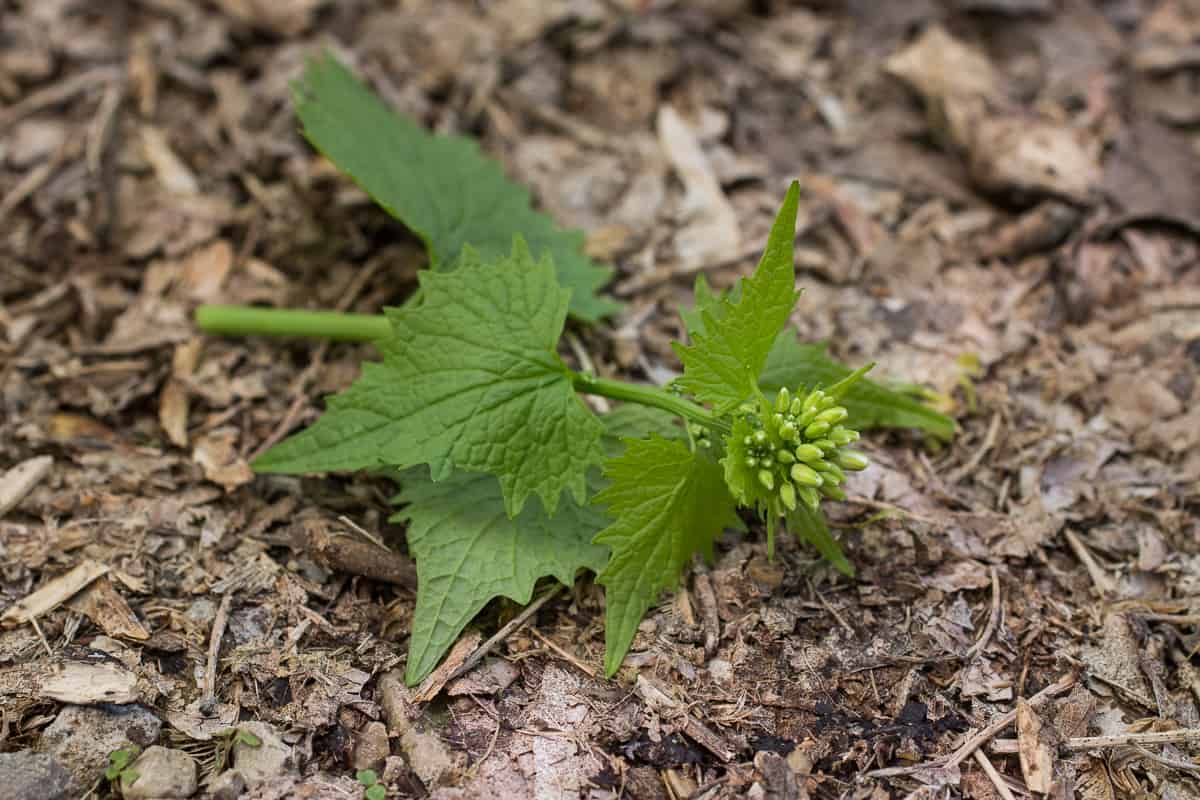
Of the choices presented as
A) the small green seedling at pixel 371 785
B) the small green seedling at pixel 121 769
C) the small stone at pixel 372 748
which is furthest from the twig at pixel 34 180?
the small green seedling at pixel 371 785

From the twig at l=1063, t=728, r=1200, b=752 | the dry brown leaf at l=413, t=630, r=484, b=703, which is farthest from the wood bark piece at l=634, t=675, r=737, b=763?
the twig at l=1063, t=728, r=1200, b=752

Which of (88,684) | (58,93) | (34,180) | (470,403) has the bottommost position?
(88,684)

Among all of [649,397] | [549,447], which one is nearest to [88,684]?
[549,447]

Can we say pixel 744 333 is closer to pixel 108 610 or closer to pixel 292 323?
pixel 292 323

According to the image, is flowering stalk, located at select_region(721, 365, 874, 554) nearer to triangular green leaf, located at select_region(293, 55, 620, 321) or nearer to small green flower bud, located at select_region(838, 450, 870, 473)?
small green flower bud, located at select_region(838, 450, 870, 473)

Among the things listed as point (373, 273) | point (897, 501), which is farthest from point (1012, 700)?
point (373, 273)

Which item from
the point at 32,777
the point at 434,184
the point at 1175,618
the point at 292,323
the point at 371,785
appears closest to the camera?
the point at 32,777
